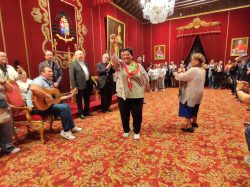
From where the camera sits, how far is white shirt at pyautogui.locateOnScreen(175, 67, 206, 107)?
8.55 ft

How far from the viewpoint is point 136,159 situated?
82.7 inches

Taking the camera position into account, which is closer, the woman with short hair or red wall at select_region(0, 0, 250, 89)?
the woman with short hair

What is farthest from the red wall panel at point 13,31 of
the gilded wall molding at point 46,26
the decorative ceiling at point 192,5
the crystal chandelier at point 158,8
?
the decorative ceiling at point 192,5

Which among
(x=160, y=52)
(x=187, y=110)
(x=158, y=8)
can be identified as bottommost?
(x=187, y=110)

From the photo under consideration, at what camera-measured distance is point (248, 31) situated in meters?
8.16

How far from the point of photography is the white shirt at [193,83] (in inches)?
103

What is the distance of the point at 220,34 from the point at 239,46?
1.13 meters

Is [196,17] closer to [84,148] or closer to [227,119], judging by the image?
[227,119]

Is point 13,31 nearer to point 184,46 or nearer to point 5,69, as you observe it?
point 5,69

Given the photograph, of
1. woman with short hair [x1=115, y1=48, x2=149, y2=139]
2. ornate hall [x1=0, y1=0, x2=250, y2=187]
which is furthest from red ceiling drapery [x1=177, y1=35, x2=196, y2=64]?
woman with short hair [x1=115, y1=48, x2=149, y2=139]

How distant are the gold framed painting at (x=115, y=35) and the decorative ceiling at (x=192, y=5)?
3.01 ft

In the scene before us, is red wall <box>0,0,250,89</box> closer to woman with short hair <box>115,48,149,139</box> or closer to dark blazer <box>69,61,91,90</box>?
dark blazer <box>69,61,91,90</box>

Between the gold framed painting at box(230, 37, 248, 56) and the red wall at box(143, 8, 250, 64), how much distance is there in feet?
0.59

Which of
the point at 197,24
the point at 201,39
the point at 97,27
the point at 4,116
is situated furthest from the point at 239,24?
the point at 4,116
